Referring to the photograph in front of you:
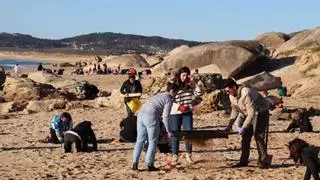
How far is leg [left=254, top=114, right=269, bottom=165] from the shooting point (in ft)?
35.3

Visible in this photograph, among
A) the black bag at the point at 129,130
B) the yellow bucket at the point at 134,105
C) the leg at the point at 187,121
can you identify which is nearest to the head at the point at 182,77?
the leg at the point at 187,121

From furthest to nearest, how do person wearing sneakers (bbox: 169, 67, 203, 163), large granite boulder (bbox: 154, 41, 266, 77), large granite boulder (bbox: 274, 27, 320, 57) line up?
1. large granite boulder (bbox: 274, 27, 320, 57)
2. large granite boulder (bbox: 154, 41, 266, 77)
3. person wearing sneakers (bbox: 169, 67, 203, 163)

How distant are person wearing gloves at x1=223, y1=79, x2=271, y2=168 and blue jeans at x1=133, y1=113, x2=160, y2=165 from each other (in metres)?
1.30

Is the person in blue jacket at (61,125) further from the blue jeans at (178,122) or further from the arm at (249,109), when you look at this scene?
the arm at (249,109)

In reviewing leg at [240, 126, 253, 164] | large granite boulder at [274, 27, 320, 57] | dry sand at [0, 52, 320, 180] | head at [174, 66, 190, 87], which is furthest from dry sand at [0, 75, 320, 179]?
large granite boulder at [274, 27, 320, 57]

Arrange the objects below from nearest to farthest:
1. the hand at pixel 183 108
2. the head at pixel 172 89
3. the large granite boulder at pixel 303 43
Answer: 1. the head at pixel 172 89
2. the hand at pixel 183 108
3. the large granite boulder at pixel 303 43

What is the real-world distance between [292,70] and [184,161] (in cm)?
1940

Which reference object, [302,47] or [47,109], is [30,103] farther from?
[302,47]

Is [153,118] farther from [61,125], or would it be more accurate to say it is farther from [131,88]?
[131,88]

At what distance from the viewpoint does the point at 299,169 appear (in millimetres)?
10953

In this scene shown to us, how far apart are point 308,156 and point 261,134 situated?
2277 millimetres

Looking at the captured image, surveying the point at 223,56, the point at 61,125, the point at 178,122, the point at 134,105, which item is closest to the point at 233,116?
the point at 178,122

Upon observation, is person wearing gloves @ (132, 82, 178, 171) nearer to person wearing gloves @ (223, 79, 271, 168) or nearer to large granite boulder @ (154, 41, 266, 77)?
person wearing gloves @ (223, 79, 271, 168)

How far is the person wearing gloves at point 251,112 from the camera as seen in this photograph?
34.7 feet
